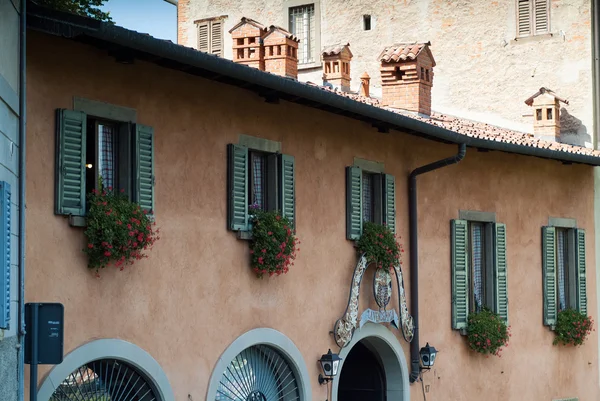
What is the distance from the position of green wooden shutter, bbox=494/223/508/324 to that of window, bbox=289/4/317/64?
755cm

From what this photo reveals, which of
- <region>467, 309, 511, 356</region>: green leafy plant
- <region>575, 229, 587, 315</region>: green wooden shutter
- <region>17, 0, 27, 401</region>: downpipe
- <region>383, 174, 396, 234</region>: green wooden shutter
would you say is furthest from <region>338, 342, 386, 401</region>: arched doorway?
<region>17, 0, 27, 401</region>: downpipe

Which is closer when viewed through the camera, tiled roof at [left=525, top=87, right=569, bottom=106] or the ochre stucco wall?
the ochre stucco wall

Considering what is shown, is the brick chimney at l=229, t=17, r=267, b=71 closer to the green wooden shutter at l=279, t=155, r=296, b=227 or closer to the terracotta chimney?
the terracotta chimney

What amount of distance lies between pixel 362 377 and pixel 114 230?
6483mm

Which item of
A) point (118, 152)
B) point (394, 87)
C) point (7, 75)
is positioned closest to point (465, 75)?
point (394, 87)

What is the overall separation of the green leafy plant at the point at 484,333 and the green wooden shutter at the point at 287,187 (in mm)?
4384

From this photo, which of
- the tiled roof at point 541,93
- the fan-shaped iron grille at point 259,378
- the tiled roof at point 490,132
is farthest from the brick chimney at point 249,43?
the fan-shaped iron grille at point 259,378

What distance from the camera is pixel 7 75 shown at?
8539mm

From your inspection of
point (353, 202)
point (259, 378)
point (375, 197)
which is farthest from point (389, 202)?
point (259, 378)

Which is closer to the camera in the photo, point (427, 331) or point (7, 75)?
point (7, 75)

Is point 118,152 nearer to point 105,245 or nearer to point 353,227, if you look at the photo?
point 105,245

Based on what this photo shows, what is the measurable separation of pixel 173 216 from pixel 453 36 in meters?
12.3

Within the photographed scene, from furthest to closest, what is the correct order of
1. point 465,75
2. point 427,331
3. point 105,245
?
1. point 465,75
2. point 427,331
3. point 105,245

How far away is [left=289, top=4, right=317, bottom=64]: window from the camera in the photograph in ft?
78.3
